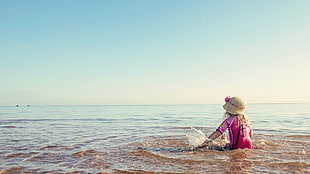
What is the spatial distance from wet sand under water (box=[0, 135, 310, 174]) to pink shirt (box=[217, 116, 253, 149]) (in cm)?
25

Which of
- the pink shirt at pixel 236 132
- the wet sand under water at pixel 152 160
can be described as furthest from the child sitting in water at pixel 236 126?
the wet sand under water at pixel 152 160

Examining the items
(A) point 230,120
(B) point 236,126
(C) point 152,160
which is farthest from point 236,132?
(C) point 152,160

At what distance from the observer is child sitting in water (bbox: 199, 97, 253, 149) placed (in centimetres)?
713

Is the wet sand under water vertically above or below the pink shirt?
below

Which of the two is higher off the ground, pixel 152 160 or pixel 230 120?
pixel 230 120

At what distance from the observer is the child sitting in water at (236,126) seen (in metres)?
7.13

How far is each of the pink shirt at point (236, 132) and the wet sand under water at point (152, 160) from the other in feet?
0.82

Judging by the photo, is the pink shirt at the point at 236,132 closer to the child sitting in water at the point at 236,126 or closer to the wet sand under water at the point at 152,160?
the child sitting in water at the point at 236,126

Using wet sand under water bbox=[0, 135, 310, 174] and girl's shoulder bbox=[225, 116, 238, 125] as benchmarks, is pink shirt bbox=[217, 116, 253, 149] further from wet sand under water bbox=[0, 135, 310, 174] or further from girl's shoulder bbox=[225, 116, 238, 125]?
wet sand under water bbox=[0, 135, 310, 174]

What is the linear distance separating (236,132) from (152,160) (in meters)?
2.72

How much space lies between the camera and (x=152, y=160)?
6.21 m

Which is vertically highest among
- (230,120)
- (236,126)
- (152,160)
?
(230,120)

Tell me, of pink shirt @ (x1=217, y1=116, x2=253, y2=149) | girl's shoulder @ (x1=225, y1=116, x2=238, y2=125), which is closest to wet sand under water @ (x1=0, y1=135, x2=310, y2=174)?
pink shirt @ (x1=217, y1=116, x2=253, y2=149)

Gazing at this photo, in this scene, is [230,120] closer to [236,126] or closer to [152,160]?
[236,126]
